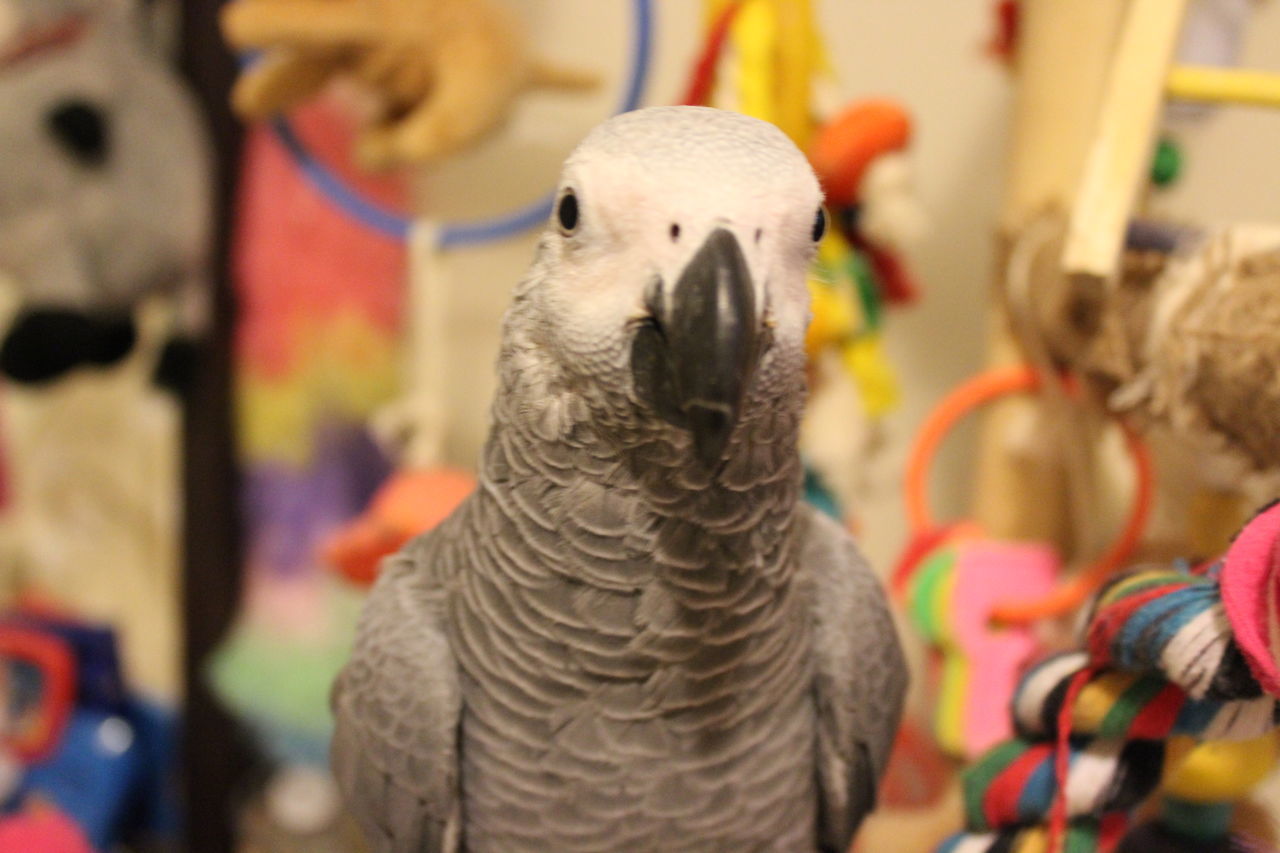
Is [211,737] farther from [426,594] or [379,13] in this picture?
[379,13]

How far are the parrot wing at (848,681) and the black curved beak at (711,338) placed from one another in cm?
25

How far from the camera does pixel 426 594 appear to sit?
0.58 metres

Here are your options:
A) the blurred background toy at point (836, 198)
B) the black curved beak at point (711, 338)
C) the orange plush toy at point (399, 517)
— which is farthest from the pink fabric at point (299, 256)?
the black curved beak at point (711, 338)

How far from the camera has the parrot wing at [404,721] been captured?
543 millimetres

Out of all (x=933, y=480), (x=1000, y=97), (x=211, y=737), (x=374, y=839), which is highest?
(x=1000, y=97)

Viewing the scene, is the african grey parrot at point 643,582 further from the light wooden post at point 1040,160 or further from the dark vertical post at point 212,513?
the dark vertical post at point 212,513

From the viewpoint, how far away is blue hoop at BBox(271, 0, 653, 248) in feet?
2.73

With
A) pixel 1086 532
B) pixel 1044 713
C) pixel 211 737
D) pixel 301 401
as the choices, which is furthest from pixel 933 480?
pixel 211 737

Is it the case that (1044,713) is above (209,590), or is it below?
above

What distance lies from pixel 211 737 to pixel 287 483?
42cm

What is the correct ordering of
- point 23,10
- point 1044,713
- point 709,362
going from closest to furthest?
1. point 709,362
2. point 1044,713
3. point 23,10

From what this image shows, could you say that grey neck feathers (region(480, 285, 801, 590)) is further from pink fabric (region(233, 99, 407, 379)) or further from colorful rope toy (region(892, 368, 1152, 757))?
pink fabric (region(233, 99, 407, 379))

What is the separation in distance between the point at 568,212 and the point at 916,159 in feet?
2.89

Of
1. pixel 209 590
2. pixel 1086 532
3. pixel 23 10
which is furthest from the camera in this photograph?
pixel 209 590
